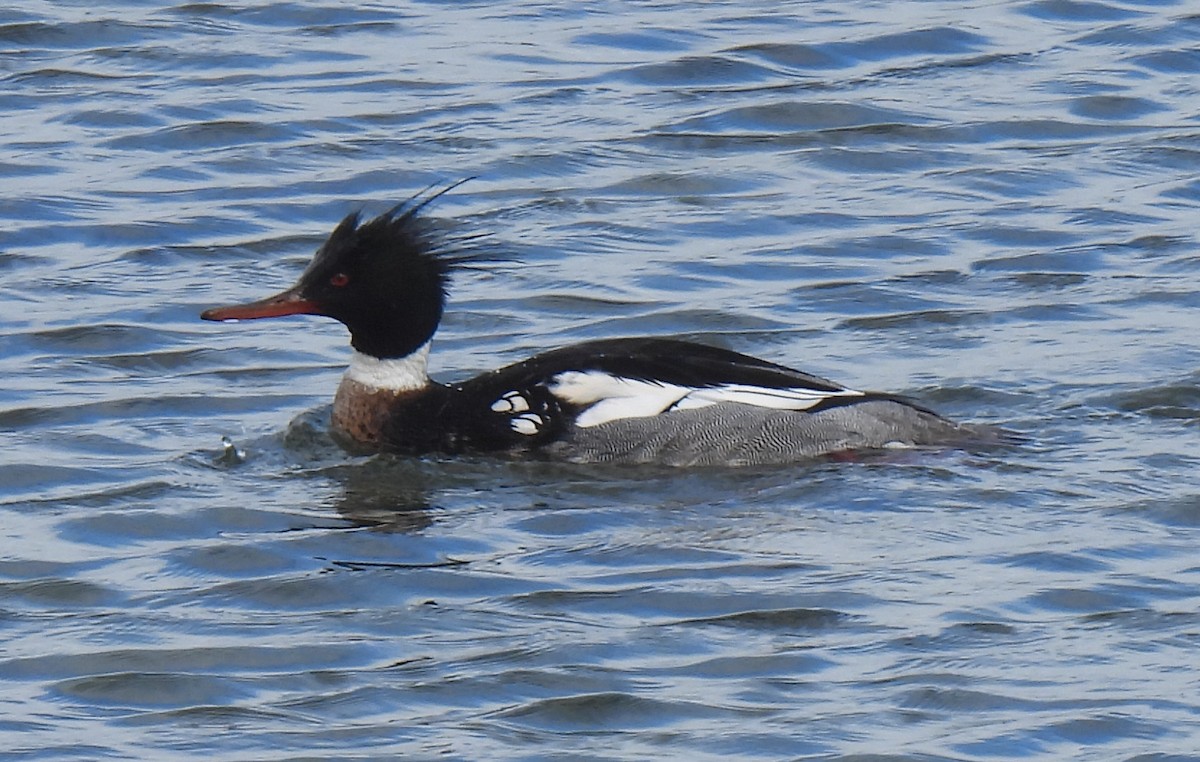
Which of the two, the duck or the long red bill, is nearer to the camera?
the duck

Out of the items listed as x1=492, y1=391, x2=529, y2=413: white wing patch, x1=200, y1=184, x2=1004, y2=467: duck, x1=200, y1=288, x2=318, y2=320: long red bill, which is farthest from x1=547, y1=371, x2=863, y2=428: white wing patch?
x1=200, y1=288, x2=318, y2=320: long red bill

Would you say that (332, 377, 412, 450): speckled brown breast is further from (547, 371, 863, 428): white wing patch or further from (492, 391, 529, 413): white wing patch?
(547, 371, 863, 428): white wing patch

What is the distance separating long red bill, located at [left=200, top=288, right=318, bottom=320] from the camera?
10.2 m

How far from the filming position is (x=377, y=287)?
10500mm

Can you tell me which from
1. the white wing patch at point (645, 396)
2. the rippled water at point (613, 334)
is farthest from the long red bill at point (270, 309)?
the white wing patch at point (645, 396)

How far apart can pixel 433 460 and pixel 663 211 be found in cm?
370

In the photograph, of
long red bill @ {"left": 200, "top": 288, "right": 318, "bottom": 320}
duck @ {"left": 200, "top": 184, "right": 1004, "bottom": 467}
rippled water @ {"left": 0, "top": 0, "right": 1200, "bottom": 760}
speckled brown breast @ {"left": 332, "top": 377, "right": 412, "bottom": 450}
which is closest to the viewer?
rippled water @ {"left": 0, "top": 0, "right": 1200, "bottom": 760}

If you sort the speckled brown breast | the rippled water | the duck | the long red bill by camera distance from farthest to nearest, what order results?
1. the speckled brown breast
2. the long red bill
3. the duck
4. the rippled water

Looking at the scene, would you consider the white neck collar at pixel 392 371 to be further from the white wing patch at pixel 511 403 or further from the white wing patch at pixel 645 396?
the white wing patch at pixel 645 396

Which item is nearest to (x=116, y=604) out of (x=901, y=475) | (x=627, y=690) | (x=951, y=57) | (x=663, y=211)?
(x=627, y=690)

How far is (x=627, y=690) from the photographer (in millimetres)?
7344

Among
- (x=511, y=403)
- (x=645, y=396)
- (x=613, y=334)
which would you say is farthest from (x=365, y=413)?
(x=613, y=334)

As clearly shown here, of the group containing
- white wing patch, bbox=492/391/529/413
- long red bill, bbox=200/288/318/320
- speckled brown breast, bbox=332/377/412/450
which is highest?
long red bill, bbox=200/288/318/320

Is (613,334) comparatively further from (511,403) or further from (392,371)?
(511,403)
